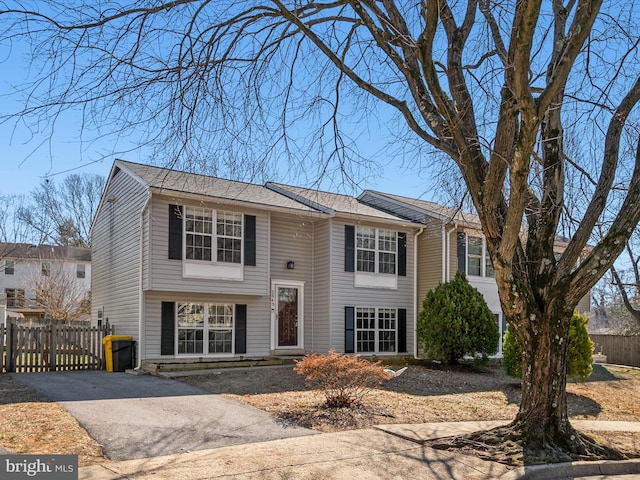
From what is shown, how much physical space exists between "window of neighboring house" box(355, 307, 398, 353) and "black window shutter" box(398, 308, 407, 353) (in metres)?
0.13

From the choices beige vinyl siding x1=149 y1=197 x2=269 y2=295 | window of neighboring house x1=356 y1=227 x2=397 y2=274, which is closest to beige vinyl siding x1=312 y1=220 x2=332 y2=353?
window of neighboring house x1=356 y1=227 x2=397 y2=274

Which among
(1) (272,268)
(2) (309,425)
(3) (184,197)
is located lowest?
(2) (309,425)

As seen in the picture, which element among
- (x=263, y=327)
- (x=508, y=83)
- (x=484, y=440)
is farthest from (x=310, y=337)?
(x=508, y=83)

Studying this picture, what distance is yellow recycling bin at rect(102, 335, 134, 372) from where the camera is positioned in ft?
49.2

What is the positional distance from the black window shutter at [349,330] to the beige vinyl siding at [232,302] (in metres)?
2.38

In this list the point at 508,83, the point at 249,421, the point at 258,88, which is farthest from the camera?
the point at 249,421

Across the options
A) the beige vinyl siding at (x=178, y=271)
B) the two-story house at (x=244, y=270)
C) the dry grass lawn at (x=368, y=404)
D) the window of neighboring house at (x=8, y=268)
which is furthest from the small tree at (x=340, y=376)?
the window of neighboring house at (x=8, y=268)

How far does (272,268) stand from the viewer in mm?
17766

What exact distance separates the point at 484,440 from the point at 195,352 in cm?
1002

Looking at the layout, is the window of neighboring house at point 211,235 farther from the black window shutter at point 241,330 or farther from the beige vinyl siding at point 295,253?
the beige vinyl siding at point 295,253

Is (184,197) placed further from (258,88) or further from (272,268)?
(258,88)

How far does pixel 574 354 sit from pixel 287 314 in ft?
27.1

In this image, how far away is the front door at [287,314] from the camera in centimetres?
1789

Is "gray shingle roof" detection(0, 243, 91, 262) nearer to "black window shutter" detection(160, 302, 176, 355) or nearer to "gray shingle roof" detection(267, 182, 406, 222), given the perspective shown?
"gray shingle roof" detection(267, 182, 406, 222)
